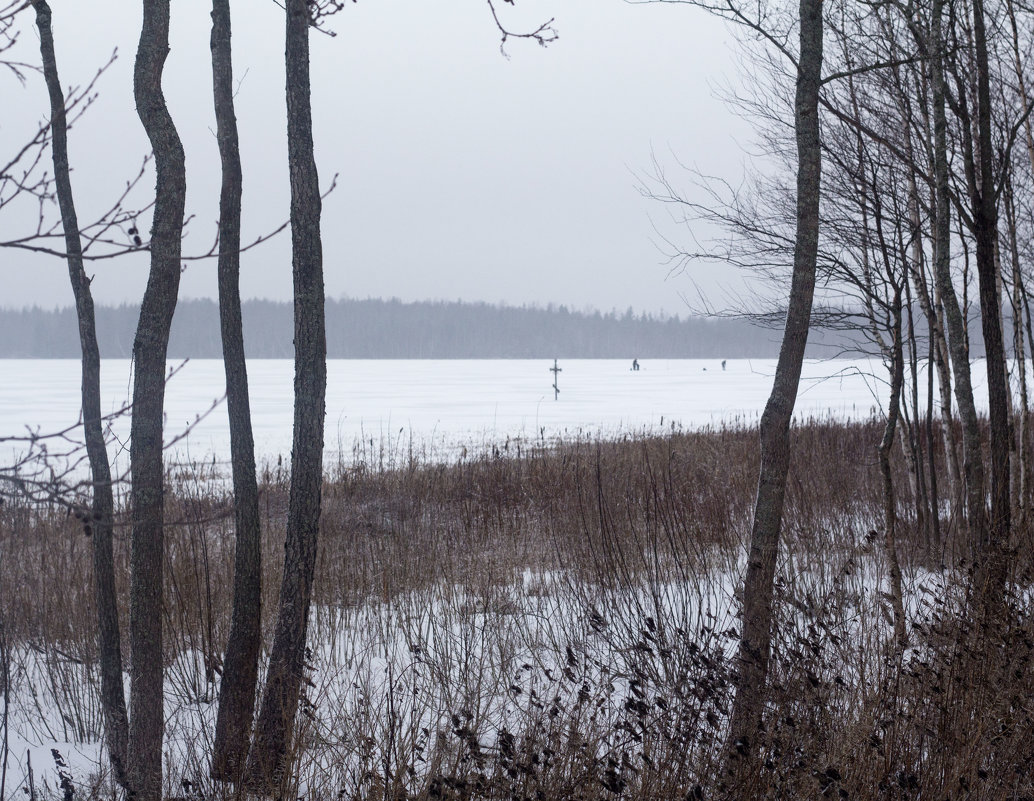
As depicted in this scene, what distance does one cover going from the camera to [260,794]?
10.9ft

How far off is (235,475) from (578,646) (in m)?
2.06

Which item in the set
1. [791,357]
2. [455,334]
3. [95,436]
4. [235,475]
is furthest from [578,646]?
[455,334]

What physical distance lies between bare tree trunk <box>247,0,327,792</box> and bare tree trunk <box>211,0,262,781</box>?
0.22m

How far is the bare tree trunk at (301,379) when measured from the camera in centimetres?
354

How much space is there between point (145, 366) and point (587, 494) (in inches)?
216

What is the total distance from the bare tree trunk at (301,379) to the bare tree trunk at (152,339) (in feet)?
1.49

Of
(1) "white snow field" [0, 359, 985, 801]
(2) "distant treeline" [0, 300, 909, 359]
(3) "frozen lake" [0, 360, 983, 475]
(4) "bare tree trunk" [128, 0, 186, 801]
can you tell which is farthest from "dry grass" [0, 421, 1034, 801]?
(2) "distant treeline" [0, 300, 909, 359]

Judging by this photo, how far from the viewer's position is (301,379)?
3.58 m

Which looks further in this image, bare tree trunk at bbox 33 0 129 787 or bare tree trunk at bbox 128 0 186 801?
bare tree trunk at bbox 33 0 129 787

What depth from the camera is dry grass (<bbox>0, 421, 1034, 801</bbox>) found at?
294cm

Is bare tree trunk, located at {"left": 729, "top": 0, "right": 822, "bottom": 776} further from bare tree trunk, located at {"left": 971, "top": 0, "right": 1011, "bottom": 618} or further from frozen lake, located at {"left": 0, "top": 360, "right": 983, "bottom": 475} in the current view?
frozen lake, located at {"left": 0, "top": 360, "right": 983, "bottom": 475}

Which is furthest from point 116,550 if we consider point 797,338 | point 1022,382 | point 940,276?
point 1022,382

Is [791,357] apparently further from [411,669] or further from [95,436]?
[95,436]

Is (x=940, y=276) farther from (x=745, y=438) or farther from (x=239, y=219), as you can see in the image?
(x=745, y=438)
